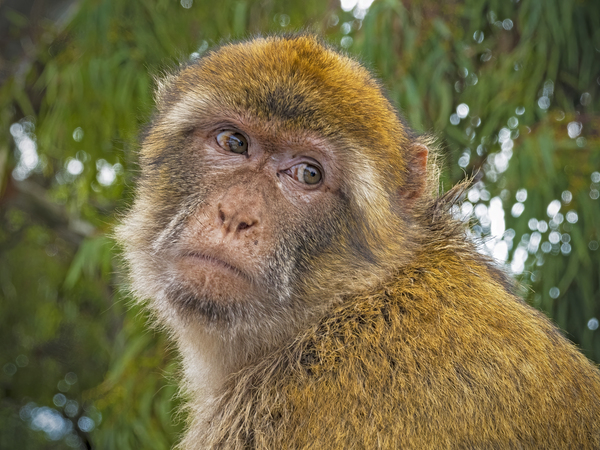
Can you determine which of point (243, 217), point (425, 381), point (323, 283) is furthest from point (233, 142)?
point (425, 381)

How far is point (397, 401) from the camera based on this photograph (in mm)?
1688

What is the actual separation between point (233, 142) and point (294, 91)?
0.28 meters

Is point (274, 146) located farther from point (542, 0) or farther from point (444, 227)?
point (542, 0)

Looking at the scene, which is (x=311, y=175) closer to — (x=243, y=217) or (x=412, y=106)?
(x=243, y=217)

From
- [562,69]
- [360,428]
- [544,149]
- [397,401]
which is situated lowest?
[360,428]

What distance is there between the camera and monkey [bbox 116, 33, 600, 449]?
5.63 feet

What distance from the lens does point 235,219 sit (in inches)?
72.6

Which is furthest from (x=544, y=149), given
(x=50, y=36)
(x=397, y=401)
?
(x=50, y=36)

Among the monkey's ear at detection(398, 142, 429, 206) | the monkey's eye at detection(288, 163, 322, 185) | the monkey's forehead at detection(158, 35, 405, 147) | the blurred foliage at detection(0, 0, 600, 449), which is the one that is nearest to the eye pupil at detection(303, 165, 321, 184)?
the monkey's eye at detection(288, 163, 322, 185)

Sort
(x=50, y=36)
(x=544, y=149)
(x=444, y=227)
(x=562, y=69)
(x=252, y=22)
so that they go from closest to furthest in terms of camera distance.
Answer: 1. (x=444, y=227)
2. (x=544, y=149)
3. (x=562, y=69)
4. (x=252, y=22)
5. (x=50, y=36)

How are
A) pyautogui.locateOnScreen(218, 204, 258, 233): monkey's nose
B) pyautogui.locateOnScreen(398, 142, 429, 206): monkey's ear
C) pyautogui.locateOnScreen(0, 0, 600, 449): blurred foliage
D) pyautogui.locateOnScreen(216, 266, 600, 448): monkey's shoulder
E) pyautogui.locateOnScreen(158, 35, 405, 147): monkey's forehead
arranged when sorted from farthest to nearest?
pyautogui.locateOnScreen(0, 0, 600, 449): blurred foliage → pyautogui.locateOnScreen(398, 142, 429, 206): monkey's ear → pyautogui.locateOnScreen(158, 35, 405, 147): monkey's forehead → pyautogui.locateOnScreen(218, 204, 258, 233): monkey's nose → pyautogui.locateOnScreen(216, 266, 600, 448): monkey's shoulder

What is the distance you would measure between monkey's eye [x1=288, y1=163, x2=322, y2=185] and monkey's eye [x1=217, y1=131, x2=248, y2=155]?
0.19m

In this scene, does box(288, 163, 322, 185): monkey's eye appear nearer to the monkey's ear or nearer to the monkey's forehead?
the monkey's forehead

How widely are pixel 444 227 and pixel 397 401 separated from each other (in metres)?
0.82
